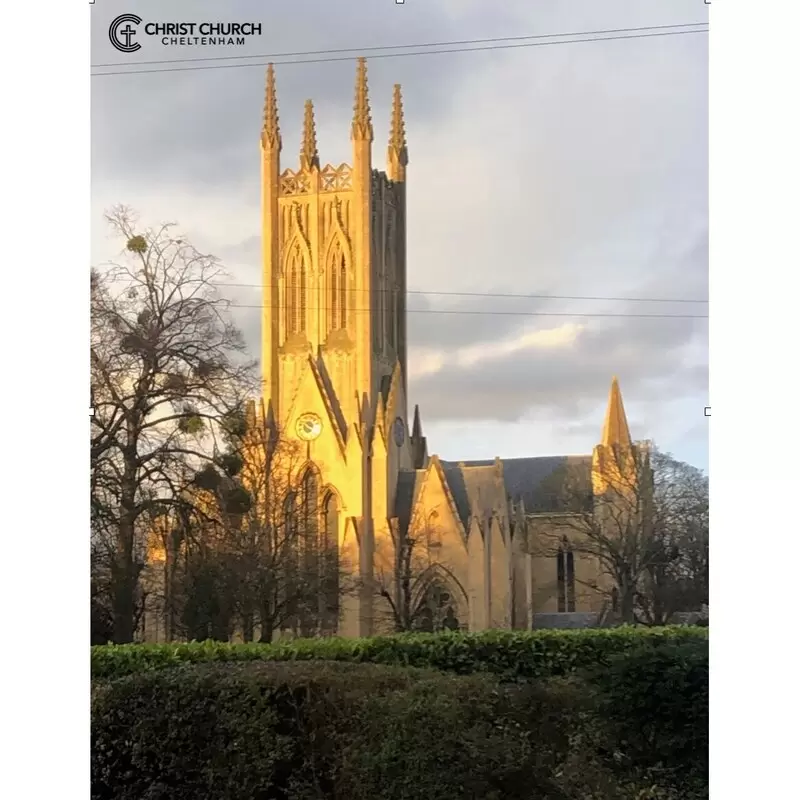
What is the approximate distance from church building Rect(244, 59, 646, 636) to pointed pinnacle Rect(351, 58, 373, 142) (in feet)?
0.04

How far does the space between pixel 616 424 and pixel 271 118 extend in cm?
295

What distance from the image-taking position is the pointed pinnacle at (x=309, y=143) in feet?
21.9

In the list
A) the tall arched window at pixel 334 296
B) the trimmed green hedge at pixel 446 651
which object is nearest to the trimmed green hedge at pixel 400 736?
the trimmed green hedge at pixel 446 651

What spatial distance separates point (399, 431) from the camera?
7469 millimetres

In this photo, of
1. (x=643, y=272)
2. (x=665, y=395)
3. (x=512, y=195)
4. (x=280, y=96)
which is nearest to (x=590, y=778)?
(x=665, y=395)

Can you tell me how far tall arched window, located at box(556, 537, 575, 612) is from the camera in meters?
6.79

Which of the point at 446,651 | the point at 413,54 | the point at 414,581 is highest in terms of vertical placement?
the point at 413,54

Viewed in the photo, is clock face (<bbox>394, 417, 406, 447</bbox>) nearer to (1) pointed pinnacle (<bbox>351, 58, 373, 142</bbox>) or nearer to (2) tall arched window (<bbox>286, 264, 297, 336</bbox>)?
(2) tall arched window (<bbox>286, 264, 297, 336</bbox>)

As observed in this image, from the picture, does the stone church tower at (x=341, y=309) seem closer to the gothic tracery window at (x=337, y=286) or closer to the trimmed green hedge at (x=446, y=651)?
the gothic tracery window at (x=337, y=286)

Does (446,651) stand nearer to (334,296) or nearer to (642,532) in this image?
(642,532)

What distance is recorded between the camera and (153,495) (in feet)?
21.8

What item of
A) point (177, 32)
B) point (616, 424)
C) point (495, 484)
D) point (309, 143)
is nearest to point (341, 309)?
point (309, 143)

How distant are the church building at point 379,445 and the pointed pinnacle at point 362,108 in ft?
0.04

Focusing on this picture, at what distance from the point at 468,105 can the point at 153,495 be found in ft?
10.3
